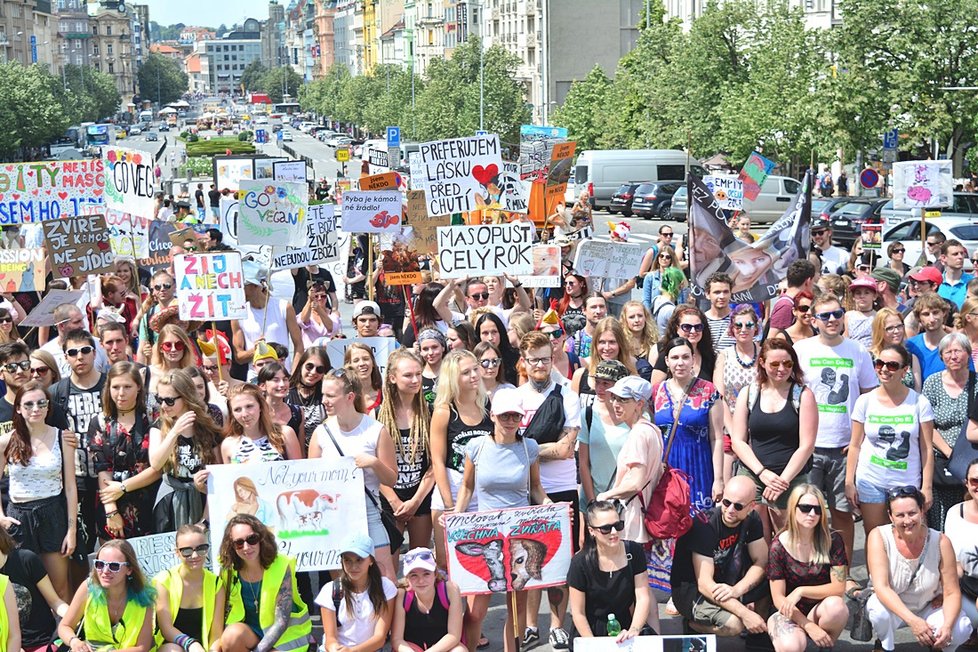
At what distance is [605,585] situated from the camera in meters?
7.25

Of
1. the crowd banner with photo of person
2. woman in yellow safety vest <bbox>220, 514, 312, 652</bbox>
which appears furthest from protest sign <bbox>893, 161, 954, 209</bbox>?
woman in yellow safety vest <bbox>220, 514, 312, 652</bbox>

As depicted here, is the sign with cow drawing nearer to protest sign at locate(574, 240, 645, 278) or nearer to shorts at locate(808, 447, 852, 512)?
shorts at locate(808, 447, 852, 512)

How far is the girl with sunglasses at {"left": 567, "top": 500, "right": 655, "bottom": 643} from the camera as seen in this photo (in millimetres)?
7219

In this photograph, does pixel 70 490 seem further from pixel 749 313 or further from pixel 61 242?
pixel 61 242

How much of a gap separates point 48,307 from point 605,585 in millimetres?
6569

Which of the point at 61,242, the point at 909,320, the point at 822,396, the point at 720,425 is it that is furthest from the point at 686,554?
the point at 61,242

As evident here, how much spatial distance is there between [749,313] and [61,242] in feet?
23.0

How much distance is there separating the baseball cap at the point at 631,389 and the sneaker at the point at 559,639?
1.29 m

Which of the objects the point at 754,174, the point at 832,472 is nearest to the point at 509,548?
the point at 832,472

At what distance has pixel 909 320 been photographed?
1105 centimetres

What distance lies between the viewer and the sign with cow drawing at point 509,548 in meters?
7.42

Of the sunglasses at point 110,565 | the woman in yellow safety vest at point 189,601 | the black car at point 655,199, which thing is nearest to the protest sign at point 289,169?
the black car at point 655,199

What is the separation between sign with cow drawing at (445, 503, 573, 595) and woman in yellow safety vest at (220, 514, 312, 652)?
84 cm

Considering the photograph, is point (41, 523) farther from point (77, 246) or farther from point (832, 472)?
point (77, 246)
